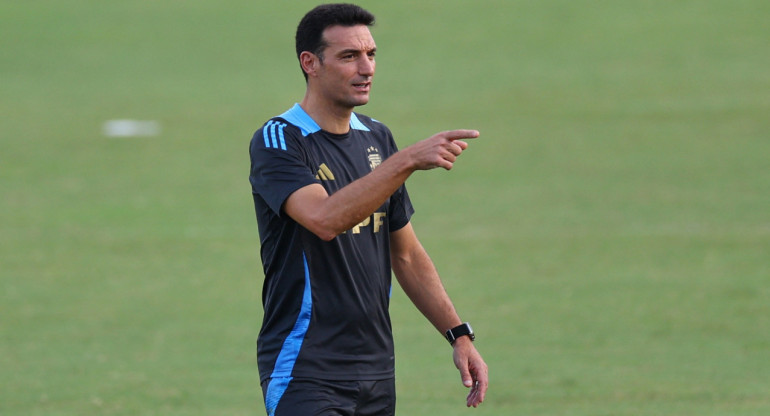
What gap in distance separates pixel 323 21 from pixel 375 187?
1.03 m

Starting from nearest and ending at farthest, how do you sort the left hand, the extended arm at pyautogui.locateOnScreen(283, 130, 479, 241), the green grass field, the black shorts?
the extended arm at pyautogui.locateOnScreen(283, 130, 479, 241) → the black shorts → the left hand → the green grass field

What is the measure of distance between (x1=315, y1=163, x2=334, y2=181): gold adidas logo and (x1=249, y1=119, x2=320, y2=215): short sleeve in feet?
0.18

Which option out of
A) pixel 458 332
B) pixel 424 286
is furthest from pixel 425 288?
pixel 458 332

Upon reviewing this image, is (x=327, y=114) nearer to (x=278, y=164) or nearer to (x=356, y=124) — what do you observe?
(x=356, y=124)

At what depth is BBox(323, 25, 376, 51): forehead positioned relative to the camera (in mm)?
5621

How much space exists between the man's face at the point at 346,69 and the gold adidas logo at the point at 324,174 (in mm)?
293

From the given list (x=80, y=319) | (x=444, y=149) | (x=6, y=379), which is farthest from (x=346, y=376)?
(x=80, y=319)

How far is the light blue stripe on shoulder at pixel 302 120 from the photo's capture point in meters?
5.60

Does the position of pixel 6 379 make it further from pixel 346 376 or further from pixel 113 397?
pixel 346 376

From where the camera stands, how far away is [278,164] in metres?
5.40

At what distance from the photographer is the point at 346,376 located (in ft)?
18.2

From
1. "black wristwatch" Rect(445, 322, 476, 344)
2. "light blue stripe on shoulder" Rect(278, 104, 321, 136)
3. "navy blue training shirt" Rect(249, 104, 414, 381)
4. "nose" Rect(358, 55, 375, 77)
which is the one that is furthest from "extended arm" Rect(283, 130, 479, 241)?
"black wristwatch" Rect(445, 322, 476, 344)

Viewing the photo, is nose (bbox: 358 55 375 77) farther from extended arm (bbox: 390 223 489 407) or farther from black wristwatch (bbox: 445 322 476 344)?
black wristwatch (bbox: 445 322 476 344)

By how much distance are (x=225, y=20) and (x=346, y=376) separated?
98.1ft
